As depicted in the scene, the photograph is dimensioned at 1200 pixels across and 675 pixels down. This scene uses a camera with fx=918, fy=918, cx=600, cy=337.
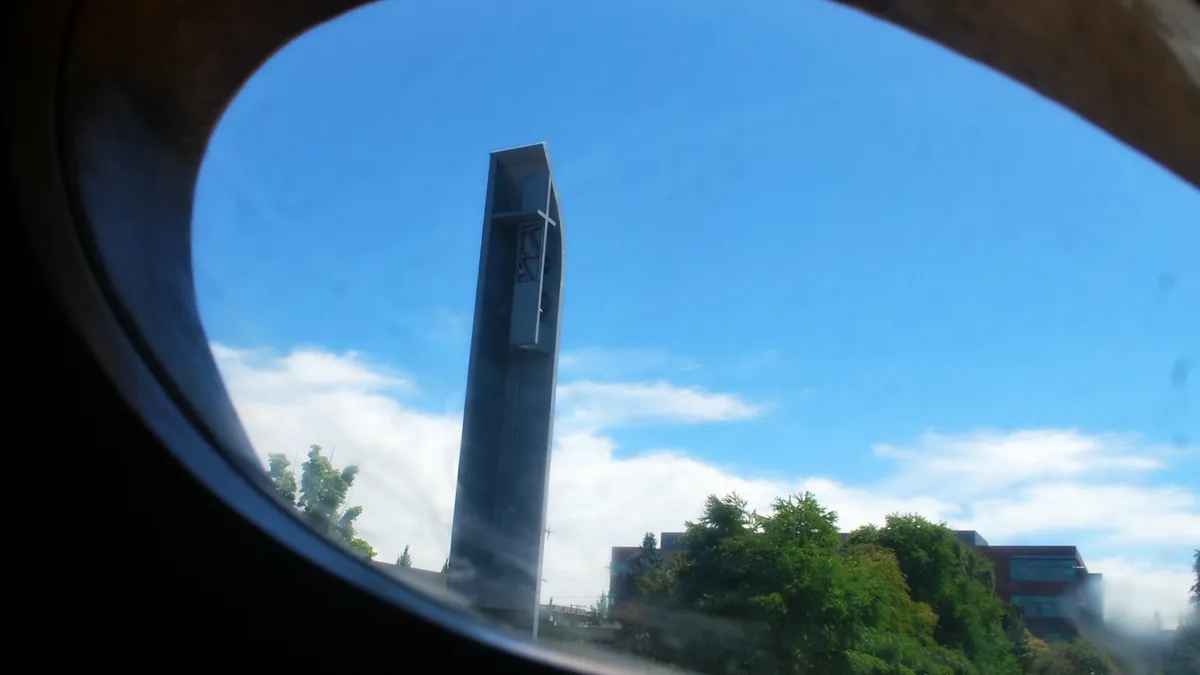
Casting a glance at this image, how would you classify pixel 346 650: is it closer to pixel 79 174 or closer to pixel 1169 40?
pixel 79 174

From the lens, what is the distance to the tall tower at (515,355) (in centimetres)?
518

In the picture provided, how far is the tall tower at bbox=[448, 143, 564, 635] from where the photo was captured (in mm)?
5184

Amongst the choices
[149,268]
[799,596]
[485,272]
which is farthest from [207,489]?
[799,596]

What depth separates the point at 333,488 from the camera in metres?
3.38

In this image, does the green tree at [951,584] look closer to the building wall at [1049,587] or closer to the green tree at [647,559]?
the building wall at [1049,587]

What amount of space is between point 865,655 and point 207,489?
552cm

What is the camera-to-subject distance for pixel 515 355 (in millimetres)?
5637

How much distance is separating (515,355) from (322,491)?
2484mm

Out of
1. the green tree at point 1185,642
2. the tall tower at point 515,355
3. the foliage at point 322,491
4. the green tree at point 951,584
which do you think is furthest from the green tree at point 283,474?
the green tree at point 951,584

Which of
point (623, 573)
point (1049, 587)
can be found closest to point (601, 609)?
point (623, 573)

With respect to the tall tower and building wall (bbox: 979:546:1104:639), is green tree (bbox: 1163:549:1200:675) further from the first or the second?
the tall tower

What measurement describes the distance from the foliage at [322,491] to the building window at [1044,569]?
4.02 meters

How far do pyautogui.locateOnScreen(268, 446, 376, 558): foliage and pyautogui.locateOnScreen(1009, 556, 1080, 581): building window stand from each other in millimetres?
4024

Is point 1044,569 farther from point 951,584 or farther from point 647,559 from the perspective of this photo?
point 647,559
